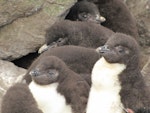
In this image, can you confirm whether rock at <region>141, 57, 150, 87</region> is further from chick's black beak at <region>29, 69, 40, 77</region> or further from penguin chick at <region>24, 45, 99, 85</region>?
chick's black beak at <region>29, 69, 40, 77</region>

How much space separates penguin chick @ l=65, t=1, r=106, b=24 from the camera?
36.7 ft

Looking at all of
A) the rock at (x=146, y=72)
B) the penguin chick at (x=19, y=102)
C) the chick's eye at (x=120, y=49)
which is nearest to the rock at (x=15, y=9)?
the rock at (x=146, y=72)

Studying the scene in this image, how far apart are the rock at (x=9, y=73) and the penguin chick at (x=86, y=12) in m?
1.55

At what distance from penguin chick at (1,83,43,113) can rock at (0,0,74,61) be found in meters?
2.57

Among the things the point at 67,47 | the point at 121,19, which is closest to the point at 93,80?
the point at 67,47

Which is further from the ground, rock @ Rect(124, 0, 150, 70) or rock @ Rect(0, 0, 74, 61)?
rock @ Rect(0, 0, 74, 61)

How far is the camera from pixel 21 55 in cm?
1032

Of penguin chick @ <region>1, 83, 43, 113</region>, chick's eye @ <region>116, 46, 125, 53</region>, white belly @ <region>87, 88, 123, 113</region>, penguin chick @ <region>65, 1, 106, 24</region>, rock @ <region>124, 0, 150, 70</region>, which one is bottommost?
rock @ <region>124, 0, 150, 70</region>

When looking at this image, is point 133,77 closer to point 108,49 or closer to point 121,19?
point 108,49

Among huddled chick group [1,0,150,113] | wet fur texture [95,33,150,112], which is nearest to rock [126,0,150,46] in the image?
huddled chick group [1,0,150,113]

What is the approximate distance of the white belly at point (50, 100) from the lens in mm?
8352

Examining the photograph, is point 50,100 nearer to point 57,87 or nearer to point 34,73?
point 57,87

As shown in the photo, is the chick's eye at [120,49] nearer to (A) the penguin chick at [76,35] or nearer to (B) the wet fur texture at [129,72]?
(B) the wet fur texture at [129,72]

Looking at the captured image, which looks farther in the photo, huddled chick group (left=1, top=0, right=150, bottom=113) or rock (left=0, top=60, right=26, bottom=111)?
rock (left=0, top=60, right=26, bottom=111)
